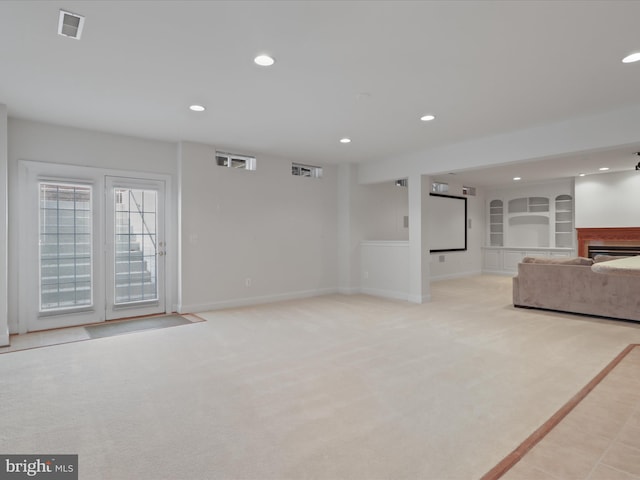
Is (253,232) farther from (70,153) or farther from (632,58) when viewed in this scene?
(632,58)

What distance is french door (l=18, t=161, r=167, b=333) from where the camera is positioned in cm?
452

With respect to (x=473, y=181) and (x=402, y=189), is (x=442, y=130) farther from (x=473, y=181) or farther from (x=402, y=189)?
(x=473, y=181)

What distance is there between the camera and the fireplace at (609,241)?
26.7ft

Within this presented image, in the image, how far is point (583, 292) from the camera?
5164mm

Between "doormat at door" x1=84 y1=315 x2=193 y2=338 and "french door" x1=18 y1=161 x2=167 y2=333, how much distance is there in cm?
27

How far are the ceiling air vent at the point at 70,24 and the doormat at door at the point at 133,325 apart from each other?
3276 millimetres

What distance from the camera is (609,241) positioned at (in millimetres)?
8453

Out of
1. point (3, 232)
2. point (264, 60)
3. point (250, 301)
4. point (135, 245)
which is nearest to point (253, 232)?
point (250, 301)

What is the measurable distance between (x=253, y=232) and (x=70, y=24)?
4074 mm

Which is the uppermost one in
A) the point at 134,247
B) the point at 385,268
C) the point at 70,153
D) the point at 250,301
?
the point at 70,153

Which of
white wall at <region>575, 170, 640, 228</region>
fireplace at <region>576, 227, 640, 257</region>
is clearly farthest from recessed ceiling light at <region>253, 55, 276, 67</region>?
fireplace at <region>576, 227, 640, 257</region>

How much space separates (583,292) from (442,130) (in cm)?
306

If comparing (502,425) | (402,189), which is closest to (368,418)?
(502,425)

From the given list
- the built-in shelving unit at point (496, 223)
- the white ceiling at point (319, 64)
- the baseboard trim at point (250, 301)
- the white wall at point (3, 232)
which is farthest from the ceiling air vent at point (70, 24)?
the built-in shelving unit at point (496, 223)
